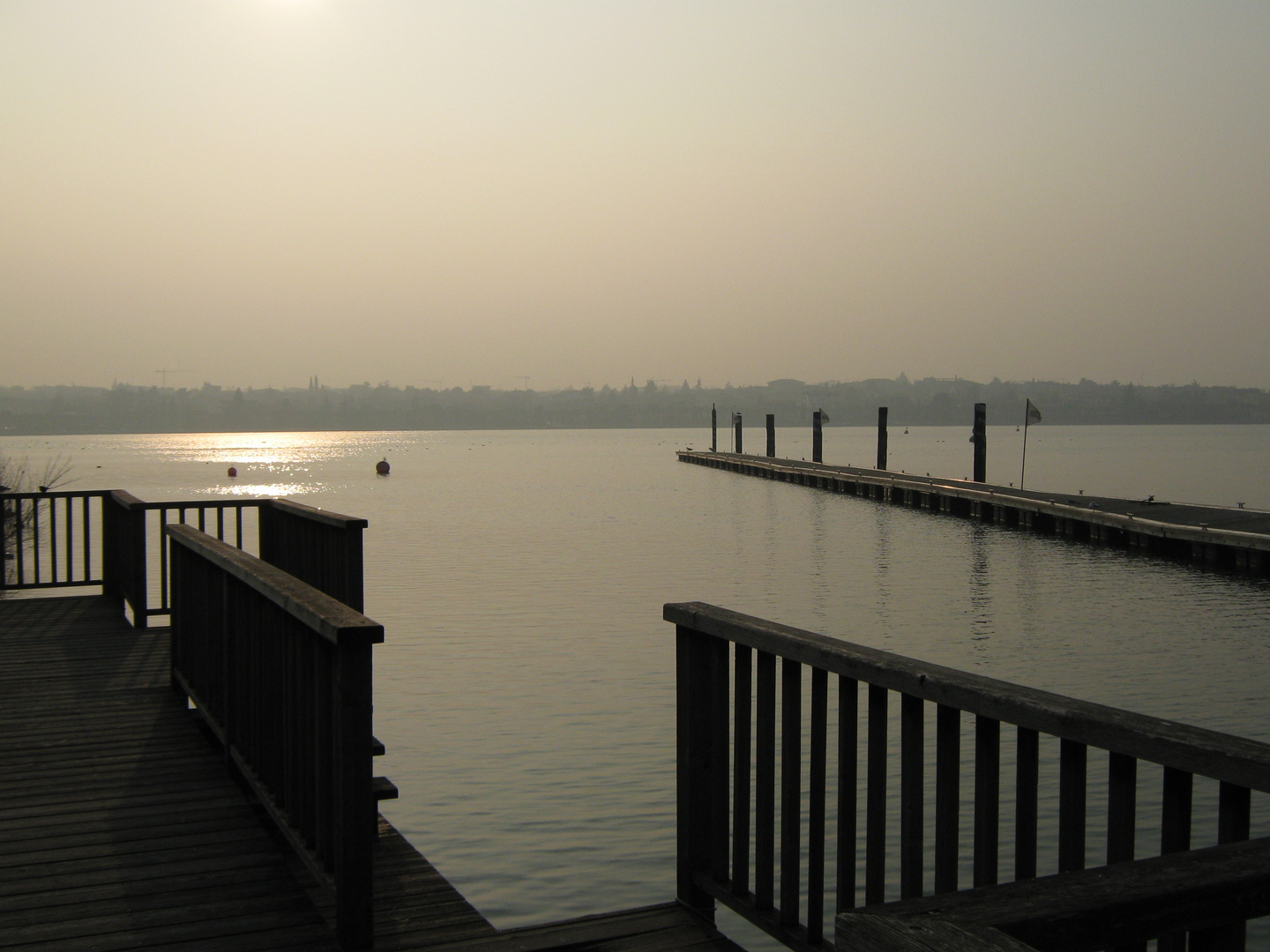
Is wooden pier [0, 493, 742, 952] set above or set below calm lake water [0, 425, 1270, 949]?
above

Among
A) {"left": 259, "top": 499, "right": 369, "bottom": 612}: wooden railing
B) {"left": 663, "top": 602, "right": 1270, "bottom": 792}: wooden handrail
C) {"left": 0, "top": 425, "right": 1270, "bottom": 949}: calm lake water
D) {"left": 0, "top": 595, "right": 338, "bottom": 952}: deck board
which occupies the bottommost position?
{"left": 0, "top": 425, "right": 1270, "bottom": 949}: calm lake water

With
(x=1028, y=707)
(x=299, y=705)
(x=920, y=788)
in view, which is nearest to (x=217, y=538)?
(x=299, y=705)

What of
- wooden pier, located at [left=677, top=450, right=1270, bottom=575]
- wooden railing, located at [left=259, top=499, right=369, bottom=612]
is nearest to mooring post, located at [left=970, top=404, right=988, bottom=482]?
wooden pier, located at [left=677, top=450, right=1270, bottom=575]

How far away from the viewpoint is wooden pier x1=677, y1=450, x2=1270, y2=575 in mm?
23109

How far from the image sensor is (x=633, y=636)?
628 inches

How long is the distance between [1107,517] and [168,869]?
26503mm

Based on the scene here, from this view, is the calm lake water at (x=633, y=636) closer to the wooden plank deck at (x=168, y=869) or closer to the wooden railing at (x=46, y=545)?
the wooden plank deck at (x=168, y=869)

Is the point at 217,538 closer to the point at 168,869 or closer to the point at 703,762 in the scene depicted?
the point at 168,869

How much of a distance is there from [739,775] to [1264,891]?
7.05 feet

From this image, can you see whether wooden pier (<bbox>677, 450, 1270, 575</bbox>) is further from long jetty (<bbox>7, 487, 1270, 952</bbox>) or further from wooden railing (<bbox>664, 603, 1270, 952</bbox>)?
wooden railing (<bbox>664, 603, 1270, 952</bbox>)

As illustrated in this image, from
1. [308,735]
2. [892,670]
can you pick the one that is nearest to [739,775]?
[892,670]

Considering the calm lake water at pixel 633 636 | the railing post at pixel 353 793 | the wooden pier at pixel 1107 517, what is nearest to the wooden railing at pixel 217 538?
the calm lake water at pixel 633 636

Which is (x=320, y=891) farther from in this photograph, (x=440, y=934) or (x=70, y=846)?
(x=70, y=846)

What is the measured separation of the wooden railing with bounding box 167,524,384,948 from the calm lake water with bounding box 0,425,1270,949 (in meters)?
2.24
